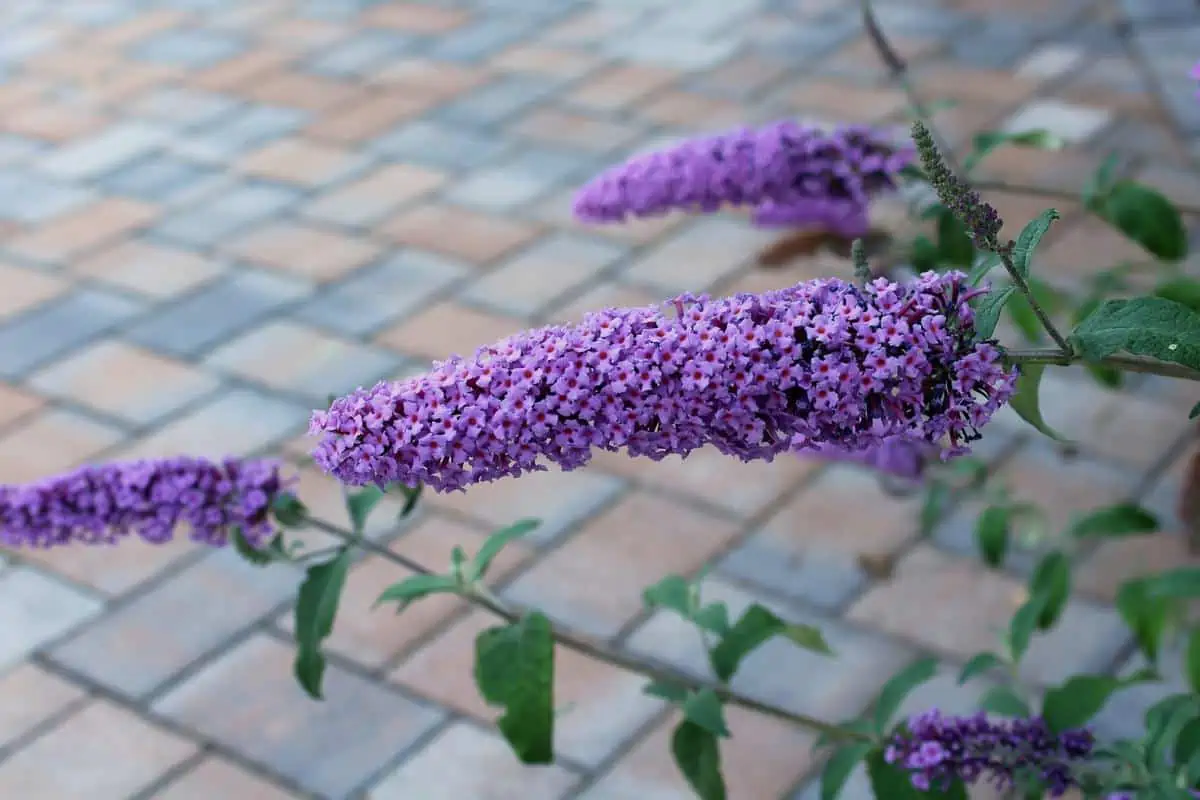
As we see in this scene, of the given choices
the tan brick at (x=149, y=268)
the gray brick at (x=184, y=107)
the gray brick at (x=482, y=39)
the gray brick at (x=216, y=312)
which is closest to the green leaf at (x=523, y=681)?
the gray brick at (x=216, y=312)

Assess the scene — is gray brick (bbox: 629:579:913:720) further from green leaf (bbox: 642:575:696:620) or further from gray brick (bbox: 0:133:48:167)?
gray brick (bbox: 0:133:48:167)

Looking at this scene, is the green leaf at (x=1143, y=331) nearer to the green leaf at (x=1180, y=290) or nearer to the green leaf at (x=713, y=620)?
the green leaf at (x=1180, y=290)

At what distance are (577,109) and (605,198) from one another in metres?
2.51

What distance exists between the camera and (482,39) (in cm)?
472

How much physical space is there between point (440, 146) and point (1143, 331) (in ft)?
10.7

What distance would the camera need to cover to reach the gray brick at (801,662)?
7.48 ft

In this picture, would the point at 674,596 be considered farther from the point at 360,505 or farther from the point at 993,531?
the point at 993,531

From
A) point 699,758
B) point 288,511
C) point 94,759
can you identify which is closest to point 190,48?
point 94,759

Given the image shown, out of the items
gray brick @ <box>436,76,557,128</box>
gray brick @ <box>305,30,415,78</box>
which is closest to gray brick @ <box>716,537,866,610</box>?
gray brick @ <box>436,76,557,128</box>

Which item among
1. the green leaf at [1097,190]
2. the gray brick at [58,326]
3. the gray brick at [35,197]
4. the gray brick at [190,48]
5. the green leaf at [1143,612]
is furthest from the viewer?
the gray brick at [190,48]

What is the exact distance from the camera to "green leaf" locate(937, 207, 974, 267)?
1.87m

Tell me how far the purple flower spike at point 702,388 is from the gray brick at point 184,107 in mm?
3547

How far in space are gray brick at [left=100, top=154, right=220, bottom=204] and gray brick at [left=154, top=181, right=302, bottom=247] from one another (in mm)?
115

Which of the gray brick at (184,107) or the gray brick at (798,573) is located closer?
the gray brick at (798,573)
